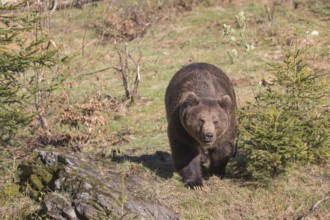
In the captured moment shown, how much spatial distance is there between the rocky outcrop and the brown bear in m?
0.76

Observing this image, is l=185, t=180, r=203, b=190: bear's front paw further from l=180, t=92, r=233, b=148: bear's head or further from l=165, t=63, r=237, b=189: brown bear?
l=180, t=92, r=233, b=148: bear's head

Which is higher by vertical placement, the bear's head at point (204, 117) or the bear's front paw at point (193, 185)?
the bear's head at point (204, 117)

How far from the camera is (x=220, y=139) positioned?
7.28 meters

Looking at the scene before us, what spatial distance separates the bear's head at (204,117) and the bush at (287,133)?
17.0 inches

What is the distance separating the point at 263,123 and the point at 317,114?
2.63 feet

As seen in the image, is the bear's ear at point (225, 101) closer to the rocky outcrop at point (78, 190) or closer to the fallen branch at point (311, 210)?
the rocky outcrop at point (78, 190)

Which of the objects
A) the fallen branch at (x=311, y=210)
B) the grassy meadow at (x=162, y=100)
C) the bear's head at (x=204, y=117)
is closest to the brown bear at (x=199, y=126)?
the bear's head at (x=204, y=117)

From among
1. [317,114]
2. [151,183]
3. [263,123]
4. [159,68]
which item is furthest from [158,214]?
[159,68]

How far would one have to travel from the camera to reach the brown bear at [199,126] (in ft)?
22.7

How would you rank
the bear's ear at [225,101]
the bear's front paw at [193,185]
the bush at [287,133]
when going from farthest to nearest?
the bear's front paw at [193,185] < the bear's ear at [225,101] < the bush at [287,133]

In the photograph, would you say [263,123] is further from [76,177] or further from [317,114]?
[76,177]

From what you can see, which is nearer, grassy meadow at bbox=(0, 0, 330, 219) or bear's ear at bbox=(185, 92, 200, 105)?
grassy meadow at bbox=(0, 0, 330, 219)

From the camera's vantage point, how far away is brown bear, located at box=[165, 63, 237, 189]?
691 cm

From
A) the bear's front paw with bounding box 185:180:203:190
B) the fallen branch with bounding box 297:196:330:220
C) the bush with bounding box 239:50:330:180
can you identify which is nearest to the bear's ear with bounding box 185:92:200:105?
the bush with bounding box 239:50:330:180
